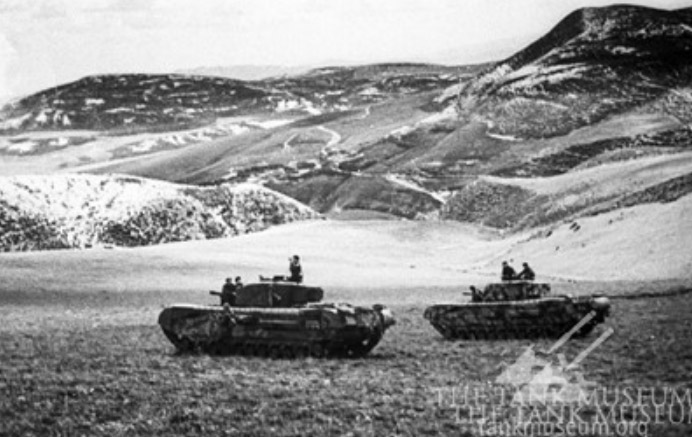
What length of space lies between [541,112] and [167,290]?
82343 mm

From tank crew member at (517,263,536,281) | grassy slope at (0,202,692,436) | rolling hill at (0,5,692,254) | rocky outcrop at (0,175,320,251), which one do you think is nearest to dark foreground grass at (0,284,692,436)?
grassy slope at (0,202,692,436)

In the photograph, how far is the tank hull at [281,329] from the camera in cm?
2167

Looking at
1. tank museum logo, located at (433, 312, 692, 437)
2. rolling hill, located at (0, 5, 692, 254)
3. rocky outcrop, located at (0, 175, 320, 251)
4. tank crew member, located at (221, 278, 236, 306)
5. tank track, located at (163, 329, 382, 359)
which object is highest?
rolling hill, located at (0, 5, 692, 254)

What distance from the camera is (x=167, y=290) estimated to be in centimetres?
3903

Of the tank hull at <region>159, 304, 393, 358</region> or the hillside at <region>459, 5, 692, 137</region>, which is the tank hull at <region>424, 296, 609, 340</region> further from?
the hillside at <region>459, 5, 692, 137</region>

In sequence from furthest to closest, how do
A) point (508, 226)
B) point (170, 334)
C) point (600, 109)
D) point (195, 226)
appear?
point (600, 109), point (508, 226), point (195, 226), point (170, 334)

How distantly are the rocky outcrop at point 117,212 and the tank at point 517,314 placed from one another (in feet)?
111

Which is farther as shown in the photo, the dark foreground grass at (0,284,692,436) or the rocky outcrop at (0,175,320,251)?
the rocky outcrop at (0,175,320,251)

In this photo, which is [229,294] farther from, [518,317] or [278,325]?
[518,317]

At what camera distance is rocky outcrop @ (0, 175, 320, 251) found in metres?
53.9

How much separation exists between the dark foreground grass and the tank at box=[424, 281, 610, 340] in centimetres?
68

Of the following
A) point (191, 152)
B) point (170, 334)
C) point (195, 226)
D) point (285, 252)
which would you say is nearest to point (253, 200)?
point (195, 226)

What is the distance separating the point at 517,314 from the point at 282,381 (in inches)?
341

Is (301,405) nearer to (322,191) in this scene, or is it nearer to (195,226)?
(195,226)
